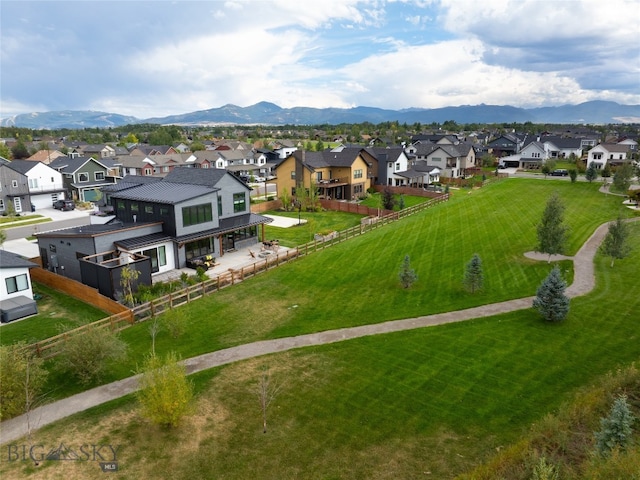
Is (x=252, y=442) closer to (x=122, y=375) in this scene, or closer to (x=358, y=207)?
(x=122, y=375)

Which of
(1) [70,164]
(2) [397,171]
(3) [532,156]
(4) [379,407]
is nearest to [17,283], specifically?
(4) [379,407]

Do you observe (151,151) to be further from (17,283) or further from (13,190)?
(17,283)

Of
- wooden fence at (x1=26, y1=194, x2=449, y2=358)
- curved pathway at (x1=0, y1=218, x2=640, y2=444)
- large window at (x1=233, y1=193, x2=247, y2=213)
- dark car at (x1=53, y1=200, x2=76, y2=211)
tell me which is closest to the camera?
curved pathway at (x1=0, y1=218, x2=640, y2=444)

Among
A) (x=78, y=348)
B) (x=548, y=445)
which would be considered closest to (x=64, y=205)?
(x=78, y=348)

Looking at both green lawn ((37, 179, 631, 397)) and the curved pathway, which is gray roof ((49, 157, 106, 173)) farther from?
the curved pathway

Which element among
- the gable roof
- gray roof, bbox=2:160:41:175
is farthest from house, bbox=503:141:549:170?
gray roof, bbox=2:160:41:175
